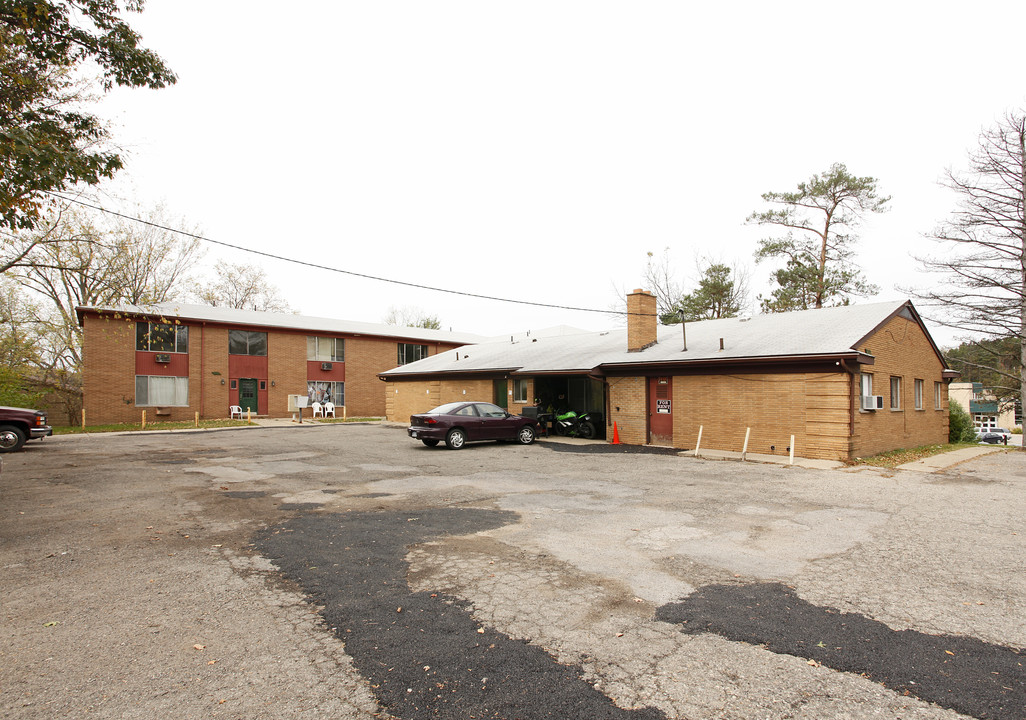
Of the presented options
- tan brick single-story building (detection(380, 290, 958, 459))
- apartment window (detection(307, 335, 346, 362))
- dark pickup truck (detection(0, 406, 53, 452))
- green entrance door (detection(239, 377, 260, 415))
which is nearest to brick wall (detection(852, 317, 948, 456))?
tan brick single-story building (detection(380, 290, 958, 459))

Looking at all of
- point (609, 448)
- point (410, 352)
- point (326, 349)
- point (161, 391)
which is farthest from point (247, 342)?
point (609, 448)

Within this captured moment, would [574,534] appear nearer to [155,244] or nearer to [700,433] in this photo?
[700,433]

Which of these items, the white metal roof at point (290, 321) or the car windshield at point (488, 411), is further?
the white metal roof at point (290, 321)

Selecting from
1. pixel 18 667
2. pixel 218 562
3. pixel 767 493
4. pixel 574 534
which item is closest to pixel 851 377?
pixel 767 493

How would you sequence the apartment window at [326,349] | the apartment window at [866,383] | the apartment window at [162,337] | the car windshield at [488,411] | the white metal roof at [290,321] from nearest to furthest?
the apartment window at [866,383] < the car windshield at [488,411] < the apartment window at [162,337] < the white metal roof at [290,321] < the apartment window at [326,349]

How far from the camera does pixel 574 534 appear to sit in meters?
6.81

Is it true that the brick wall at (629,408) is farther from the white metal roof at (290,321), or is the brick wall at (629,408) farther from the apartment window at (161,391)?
the apartment window at (161,391)

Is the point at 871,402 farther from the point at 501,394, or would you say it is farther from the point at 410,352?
the point at 410,352

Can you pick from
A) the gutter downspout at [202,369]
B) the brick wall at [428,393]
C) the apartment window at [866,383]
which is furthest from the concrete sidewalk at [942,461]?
the gutter downspout at [202,369]

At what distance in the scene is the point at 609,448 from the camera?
17.4m

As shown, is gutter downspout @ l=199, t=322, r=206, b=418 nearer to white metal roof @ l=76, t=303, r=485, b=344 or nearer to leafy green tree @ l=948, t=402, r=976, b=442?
white metal roof @ l=76, t=303, r=485, b=344

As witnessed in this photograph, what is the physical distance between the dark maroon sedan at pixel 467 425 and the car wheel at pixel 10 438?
11377 mm

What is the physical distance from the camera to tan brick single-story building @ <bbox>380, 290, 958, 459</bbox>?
1445 cm

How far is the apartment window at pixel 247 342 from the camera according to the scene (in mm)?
32531
